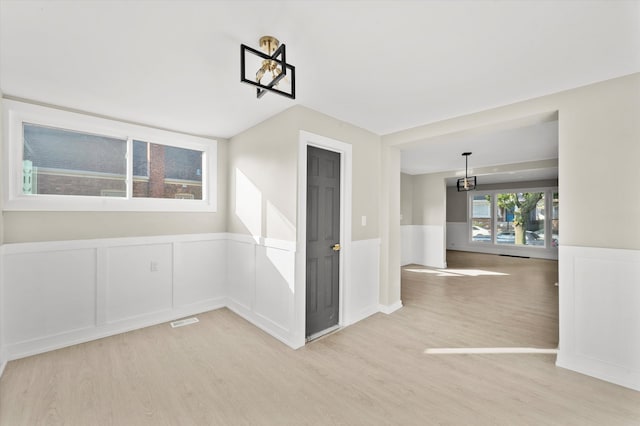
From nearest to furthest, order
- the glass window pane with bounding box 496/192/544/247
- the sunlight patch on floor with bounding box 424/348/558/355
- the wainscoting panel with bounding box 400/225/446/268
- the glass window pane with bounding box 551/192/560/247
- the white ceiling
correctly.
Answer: the white ceiling < the sunlight patch on floor with bounding box 424/348/558/355 < the wainscoting panel with bounding box 400/225/446/268 < the glass window pane with bounding box 551/192/560/247 < the glass window pane with bounding box 496/192/544/247

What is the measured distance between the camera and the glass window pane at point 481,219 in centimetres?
959

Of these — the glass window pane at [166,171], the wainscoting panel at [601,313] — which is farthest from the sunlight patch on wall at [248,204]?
the wainscoting panel at [601,313]

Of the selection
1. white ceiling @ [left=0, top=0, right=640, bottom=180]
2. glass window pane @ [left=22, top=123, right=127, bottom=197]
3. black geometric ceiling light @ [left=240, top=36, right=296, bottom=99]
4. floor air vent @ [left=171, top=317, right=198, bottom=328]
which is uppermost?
white ceiling @ [left=0, top=0, right=640, bottom=180]

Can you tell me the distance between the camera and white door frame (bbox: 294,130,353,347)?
9.00 ft

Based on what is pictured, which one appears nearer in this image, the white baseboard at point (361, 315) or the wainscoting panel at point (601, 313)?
the wainscoting panel at point (601, 313)

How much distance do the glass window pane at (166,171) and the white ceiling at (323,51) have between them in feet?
2.17

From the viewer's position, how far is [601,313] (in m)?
2.21

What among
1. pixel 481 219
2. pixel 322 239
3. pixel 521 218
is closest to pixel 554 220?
pixel 521 218

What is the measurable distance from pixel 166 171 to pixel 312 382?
122 inches

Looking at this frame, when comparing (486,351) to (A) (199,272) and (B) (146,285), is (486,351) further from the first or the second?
(B) (146,285)

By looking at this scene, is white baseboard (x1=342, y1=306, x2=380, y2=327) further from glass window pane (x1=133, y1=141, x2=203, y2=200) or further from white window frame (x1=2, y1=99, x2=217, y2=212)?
glass window pane (x1=133, y1=141, x2=203, y2=200)

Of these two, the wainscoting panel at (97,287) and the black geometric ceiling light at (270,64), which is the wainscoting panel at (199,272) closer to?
the wainscoting panel at (97,287)

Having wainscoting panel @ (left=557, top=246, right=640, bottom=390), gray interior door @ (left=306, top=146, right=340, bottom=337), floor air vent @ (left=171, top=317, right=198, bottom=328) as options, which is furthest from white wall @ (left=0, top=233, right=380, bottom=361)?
wainscoting panel @ (left=557, top=246, right=640, bottom=390)

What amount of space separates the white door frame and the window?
8.30 m
